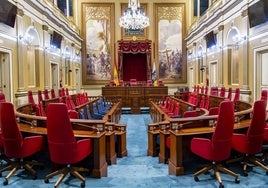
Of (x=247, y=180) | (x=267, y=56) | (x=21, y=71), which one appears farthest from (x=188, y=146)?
(x=21, y=71)

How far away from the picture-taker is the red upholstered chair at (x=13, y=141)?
143 inches

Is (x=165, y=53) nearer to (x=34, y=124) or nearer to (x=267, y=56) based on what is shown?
(x=267, y=56)

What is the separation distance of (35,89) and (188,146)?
7.89 meters

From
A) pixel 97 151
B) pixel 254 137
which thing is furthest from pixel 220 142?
pixel 97 151

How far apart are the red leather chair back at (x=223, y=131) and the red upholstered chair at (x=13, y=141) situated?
88.9 inches

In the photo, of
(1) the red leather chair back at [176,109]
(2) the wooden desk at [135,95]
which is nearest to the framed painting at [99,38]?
(2) the wooden desk at [135,95]

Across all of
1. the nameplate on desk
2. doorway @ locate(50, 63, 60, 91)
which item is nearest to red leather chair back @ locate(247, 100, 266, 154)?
the nameplate on desk

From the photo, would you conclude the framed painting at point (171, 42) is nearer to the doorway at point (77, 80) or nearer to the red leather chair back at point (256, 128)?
the doorway at point (77, 80)

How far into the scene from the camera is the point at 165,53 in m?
18.5

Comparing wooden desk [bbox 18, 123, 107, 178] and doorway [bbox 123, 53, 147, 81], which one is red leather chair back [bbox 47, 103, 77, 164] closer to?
wooden desk [bbox 18, 123, 107, 178]

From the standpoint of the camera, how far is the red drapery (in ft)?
58.0

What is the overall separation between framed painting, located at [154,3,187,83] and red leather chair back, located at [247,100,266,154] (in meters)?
14.6

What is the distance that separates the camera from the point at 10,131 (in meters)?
3.65

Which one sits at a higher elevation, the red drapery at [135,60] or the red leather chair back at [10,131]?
the red drapery at [135,60]
